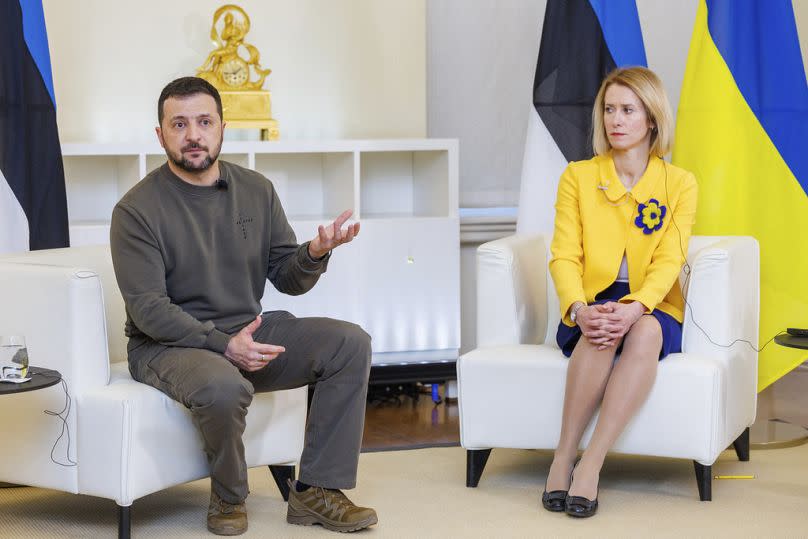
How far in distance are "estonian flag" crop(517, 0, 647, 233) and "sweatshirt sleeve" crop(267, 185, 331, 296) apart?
121 centimetres

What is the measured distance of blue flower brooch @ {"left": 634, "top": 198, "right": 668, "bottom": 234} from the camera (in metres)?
3.20

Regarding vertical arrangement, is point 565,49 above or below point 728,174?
above

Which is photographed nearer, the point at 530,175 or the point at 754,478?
the point at 754,478

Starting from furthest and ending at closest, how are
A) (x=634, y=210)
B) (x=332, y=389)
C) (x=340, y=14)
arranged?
(x=340, y=14), (x=634, y=210), (x=332, y=389)

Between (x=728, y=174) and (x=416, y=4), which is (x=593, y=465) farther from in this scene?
Result: (x=416, y=4)

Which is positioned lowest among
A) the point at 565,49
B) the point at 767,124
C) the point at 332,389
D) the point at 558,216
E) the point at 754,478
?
the point at 754,478

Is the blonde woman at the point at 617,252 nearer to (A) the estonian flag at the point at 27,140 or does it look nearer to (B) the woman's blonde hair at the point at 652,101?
(B) the woman's blonde hair at the point at 652,101

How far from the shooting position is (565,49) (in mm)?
4012

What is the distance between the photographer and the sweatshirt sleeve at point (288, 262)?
2.94 metres

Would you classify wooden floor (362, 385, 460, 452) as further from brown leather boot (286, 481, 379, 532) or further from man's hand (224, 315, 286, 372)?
man's hand (224, 315, 286, 372)

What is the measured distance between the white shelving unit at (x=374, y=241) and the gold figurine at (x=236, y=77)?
134 mm

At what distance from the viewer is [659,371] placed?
9.96 feet

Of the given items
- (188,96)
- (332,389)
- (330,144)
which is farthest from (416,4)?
(332,389)

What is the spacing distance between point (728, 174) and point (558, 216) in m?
0.79
